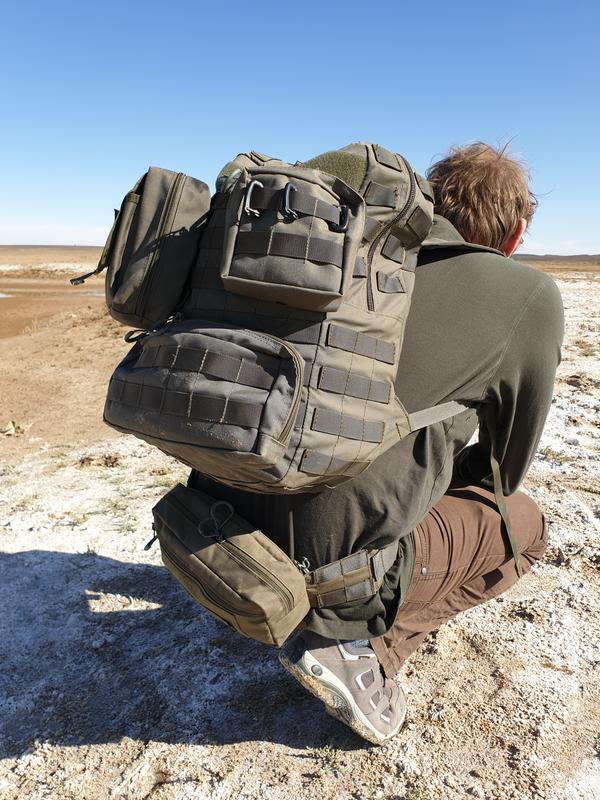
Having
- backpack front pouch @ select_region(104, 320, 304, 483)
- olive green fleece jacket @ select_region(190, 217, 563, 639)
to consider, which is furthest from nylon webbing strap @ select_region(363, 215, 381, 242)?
backpack front pouch @ select_region(104, 320, 304, 483)

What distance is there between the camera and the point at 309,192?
166cm

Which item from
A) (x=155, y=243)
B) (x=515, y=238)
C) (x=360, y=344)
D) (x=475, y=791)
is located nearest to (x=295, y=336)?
(x=360, y=344)

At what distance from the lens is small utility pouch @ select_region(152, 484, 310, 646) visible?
188 cm

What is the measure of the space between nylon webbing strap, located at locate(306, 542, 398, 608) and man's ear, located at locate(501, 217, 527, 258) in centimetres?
105

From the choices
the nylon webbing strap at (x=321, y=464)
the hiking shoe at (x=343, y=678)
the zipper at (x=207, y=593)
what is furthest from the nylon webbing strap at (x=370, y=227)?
the hiking shoe at (x=343, y=678)

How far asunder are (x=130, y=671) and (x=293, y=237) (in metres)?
1.97

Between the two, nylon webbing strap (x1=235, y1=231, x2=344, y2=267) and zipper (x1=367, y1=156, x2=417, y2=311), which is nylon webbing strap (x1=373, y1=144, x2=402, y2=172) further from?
nylon webbing strap (x1=235, y1=231, x2=344, y2=267)

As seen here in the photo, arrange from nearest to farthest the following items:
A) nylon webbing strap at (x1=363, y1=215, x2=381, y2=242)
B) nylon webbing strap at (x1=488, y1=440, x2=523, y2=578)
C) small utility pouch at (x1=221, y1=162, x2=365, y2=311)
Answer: small utility pouch at (x1=221, y1=162, x2=365, y2=311)
nylon webbing strap at (x1=363, y1=215, x2=381, y2=242)
nylon webbing strap at (x1=488, y1=440, x2=523, y2=578)

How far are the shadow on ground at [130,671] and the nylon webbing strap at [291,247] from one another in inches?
64.9

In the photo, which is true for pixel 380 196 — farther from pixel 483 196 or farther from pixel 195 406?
pixel 195 406

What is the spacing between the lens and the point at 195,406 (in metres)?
1.67

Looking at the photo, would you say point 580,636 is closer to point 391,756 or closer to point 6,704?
point 391,756

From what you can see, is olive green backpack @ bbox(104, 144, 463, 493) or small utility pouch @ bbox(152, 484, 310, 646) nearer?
olive green backpack @ bbox(104, 144, 463, 493)

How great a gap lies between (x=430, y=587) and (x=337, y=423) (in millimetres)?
917
